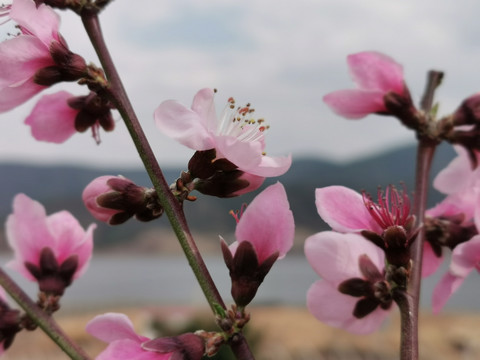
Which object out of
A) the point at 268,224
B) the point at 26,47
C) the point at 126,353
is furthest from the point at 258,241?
the point at 26,47

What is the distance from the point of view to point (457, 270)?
55cm

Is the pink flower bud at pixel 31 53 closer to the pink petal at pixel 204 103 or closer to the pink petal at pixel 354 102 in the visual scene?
the pink petal at pixel 204 103

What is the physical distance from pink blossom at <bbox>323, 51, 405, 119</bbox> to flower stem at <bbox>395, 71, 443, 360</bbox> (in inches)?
1.5

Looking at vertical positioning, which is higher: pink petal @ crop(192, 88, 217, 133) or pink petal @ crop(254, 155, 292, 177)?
pink petal @ crop(192, 88, 217, 133)

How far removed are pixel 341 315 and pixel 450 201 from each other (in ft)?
0.59

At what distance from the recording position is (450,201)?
665 millimetres

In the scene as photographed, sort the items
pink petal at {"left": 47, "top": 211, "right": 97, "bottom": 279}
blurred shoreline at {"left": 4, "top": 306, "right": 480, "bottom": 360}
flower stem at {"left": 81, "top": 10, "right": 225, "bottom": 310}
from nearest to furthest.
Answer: flower stem at {"left": 81, "top": 10, "right": 225, "bottom": 310}, pink petal at {"left": 47, "top": 211, "right": 97, "bottom": 279}, blurred shoreline at {"left": 4, "top": 306, "right": 480, "bottom": 360}

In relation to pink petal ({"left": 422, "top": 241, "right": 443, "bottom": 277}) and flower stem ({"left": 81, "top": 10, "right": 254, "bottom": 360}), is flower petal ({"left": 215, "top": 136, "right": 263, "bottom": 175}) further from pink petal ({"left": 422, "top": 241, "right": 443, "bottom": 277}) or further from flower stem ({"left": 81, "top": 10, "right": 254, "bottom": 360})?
pink petal ({"left": 422, "top": 241, "right": 443, "bottom": 277})

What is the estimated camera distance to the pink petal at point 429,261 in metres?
0.66

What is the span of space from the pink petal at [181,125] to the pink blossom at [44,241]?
219 mm

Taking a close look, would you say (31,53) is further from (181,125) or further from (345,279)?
(345,279)

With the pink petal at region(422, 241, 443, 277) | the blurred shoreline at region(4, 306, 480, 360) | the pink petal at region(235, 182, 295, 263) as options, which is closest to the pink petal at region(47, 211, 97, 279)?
the pink petal at region(235, 182, 295, 263)

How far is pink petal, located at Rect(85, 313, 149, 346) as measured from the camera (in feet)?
1.52

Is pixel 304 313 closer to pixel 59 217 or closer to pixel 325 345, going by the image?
pixel 325 345
